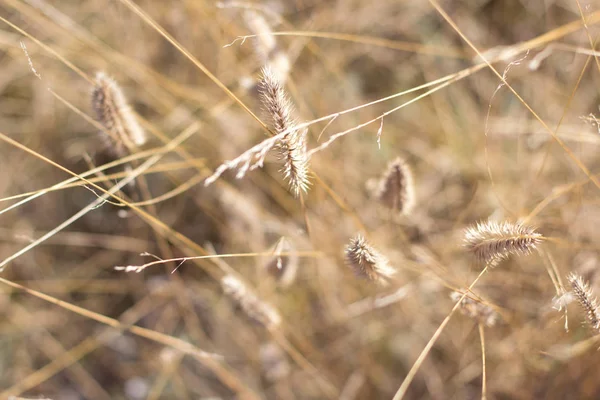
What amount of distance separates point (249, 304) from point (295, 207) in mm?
667

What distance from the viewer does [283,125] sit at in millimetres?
935

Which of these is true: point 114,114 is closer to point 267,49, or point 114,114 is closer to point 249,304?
point 267,49

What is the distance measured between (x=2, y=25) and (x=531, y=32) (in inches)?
95.4

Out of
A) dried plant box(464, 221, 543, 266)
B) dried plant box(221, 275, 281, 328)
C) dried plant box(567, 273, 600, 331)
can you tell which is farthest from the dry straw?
dried plant box(567, 273, 600, 331)

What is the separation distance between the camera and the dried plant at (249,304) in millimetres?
1329

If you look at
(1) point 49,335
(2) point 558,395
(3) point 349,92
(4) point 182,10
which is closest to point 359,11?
(3) point 349,92

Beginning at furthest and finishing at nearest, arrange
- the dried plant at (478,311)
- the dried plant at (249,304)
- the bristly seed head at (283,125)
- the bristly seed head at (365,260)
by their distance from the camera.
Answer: the dried plant at (249,304) < the dried plant at (478,311) < the bristly seed head at (365,260) < the bristly seed head at (283,125)

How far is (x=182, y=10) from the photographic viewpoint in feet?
7.07

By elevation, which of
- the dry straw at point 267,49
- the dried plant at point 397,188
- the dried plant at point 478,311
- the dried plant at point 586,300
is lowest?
the dried plant at point 586,300

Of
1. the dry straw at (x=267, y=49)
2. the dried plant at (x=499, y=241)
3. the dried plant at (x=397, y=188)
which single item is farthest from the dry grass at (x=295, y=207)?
the dried plant at (x=499, y=241)

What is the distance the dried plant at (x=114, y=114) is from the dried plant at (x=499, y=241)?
2.85 feet

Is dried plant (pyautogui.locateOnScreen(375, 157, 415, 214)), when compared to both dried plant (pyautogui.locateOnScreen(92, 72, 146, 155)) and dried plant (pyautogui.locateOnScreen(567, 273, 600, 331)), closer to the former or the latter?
dried plant (pyautogui.locateOnScreen(567, 273, 600, 331))

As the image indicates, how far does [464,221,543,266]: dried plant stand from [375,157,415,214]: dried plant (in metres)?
0.24

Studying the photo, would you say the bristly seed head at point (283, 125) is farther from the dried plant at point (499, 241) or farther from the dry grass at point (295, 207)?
the dry grass at point (295, 207)
